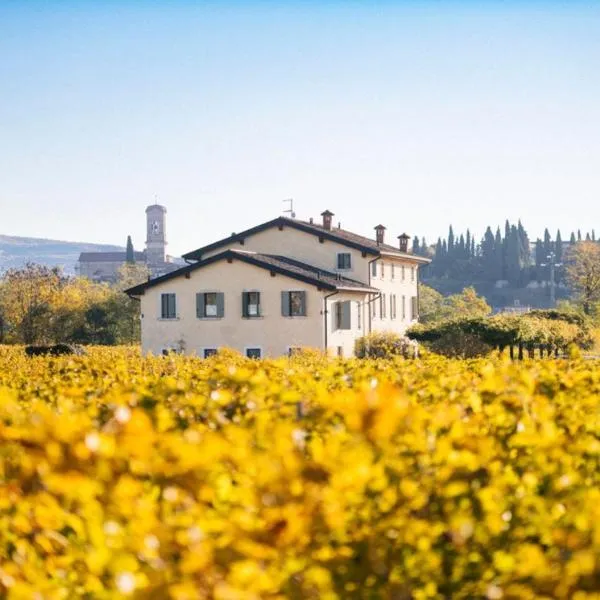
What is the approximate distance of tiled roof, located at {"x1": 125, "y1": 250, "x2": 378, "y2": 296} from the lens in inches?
1665

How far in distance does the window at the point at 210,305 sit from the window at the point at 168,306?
1245 mm

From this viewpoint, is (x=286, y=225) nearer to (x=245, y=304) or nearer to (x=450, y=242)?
(x=245, y=304)

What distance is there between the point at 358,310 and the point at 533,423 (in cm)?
4080

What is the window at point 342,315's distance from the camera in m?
43.3

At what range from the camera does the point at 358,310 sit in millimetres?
45562

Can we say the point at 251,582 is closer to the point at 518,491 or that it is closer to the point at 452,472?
the point at 452,472

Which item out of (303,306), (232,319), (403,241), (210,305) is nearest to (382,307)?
(303,306)

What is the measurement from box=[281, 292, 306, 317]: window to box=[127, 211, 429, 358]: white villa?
0.04m

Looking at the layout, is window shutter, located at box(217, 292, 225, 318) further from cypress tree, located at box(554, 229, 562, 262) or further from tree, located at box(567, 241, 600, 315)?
cypress tree, located at box(554, 229, 562, 262)

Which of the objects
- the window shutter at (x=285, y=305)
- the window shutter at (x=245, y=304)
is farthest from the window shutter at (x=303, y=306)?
the window shutter at (x=245, y=304)

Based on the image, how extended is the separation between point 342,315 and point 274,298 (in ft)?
10.9

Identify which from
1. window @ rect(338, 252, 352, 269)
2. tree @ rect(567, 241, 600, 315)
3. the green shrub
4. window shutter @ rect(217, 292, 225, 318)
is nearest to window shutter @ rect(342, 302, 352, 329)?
the green shrub

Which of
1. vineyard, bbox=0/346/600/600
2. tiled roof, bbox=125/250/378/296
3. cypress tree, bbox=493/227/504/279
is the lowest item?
vineyard, bbox=0/346/600/600

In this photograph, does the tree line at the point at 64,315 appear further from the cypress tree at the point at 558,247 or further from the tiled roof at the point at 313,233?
the cypress tree at the point at 558,247
